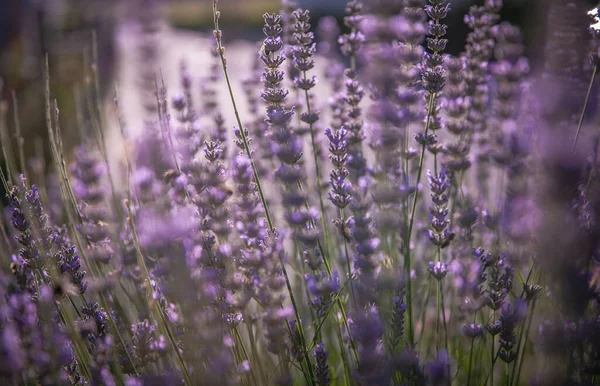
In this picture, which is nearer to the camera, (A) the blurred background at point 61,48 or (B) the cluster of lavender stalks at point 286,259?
(B) the cluster of lavender stalks at point 286,259

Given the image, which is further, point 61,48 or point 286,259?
point 61,48

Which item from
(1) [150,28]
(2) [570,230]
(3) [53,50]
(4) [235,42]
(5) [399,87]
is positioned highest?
(1) [150,28]

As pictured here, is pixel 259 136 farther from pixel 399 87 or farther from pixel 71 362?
pixel 71 362

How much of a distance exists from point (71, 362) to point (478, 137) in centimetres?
198

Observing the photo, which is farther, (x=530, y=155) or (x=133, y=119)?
(x=133, y=119)

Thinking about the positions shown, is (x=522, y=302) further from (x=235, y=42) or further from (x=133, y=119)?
(x=235, y=42)

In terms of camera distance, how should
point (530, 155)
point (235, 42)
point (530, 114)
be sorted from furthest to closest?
point (235, 42), point (530, 114), point (530, 155)

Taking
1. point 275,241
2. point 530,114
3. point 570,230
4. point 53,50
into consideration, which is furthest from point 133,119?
point 570,230

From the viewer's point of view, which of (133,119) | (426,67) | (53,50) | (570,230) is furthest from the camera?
(133,119)

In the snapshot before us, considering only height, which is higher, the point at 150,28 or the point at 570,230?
the point at 150,28

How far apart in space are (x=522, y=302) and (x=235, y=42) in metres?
12.5

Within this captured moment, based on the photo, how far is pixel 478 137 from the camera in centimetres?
265

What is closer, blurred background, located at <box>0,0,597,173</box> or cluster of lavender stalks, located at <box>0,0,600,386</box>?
cluster of lavender stalks, located at <box>0,0,600,386</box>

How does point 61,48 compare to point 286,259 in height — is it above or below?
below
